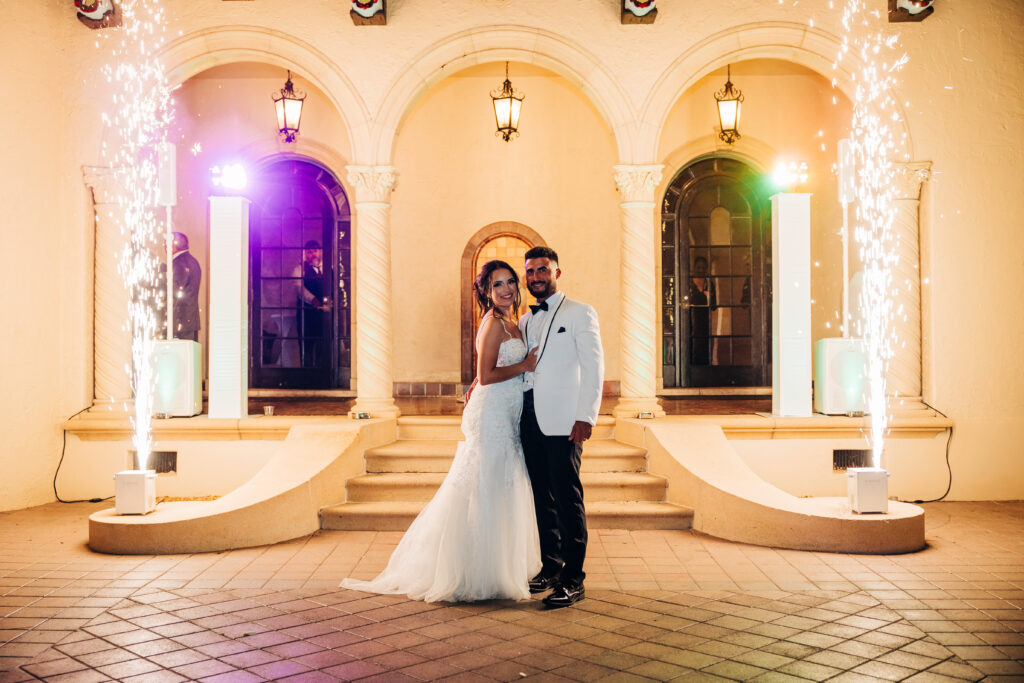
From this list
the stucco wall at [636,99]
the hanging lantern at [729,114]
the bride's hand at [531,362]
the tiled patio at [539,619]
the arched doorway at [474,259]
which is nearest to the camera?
the tiled patio at [539,619]

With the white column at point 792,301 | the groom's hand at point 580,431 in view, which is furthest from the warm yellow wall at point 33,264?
the white column at point 792,301

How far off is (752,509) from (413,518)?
2.68m

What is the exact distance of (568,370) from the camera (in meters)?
5.33

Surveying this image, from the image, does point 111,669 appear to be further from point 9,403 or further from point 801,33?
point 801,33

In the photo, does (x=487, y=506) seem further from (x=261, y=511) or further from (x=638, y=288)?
(x=638, y=288)

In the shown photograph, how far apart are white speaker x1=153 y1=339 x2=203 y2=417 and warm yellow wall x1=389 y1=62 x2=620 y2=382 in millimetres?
3865

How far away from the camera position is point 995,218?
8992 mm

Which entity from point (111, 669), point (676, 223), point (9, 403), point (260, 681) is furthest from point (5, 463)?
point (676, 223)

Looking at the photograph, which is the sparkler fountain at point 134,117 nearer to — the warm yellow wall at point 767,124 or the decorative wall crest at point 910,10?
the warm yellow wall at point 767,124

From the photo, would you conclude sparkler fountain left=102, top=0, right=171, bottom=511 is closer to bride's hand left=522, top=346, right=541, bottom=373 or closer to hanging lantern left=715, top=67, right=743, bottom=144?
bride's hand left=522, top=346, right=541, bottom=373

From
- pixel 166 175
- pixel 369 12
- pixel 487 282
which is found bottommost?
pixel 487 282

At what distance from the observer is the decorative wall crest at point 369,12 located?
8758mm

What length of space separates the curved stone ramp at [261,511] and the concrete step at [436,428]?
2.49 ft

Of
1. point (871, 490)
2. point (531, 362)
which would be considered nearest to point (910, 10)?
point (871, 490)
